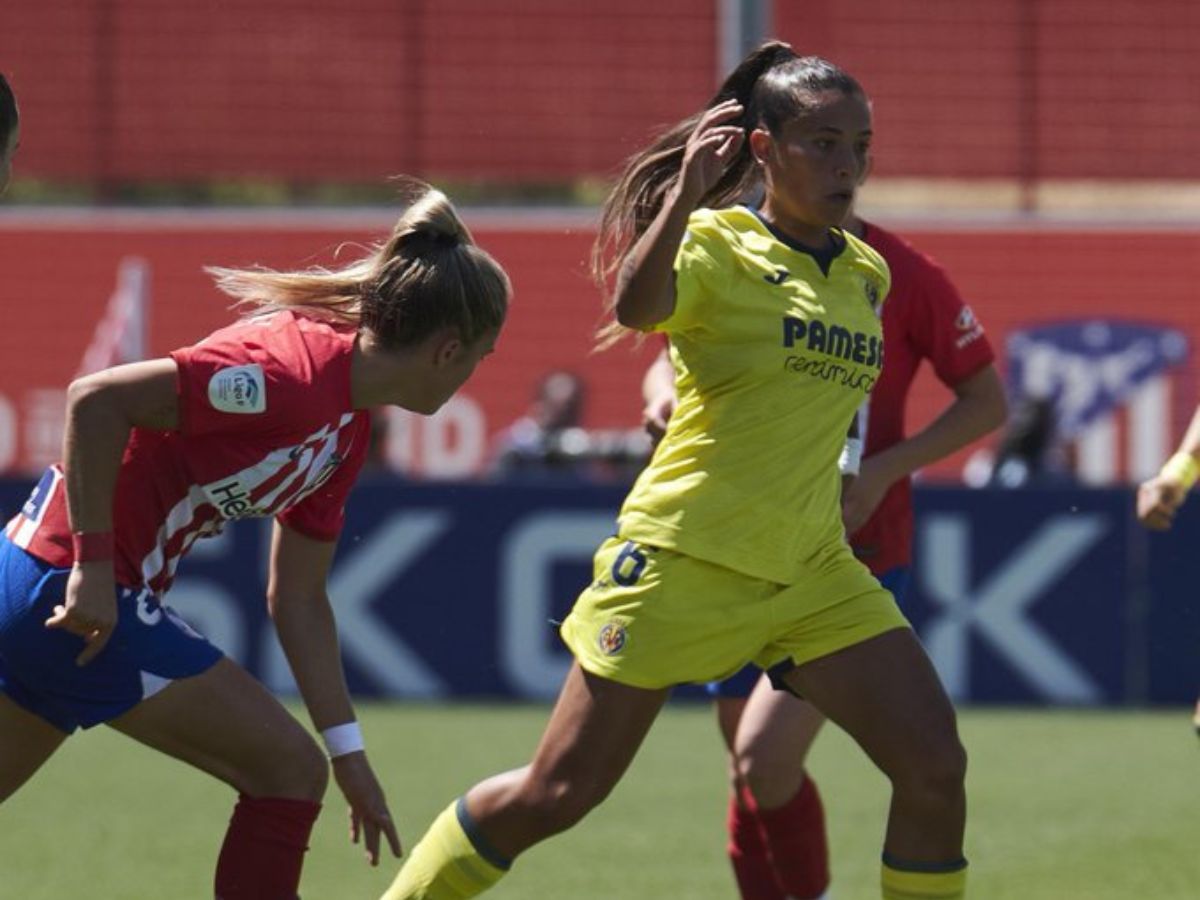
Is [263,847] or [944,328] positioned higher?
[944,328]

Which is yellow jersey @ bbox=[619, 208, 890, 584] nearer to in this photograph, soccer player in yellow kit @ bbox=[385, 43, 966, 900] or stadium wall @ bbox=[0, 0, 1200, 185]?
soccer player in yellow kit @ bbox=[385, 43, 966, 900]

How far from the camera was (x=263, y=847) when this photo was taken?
4844 millimetres

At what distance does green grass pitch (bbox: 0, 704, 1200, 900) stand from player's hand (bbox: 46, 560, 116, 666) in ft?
8.29

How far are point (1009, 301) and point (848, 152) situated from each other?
1202 centimetres

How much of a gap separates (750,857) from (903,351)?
133 cm

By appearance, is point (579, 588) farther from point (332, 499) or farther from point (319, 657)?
point (332, 499)

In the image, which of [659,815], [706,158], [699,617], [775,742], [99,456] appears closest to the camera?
[99,456]

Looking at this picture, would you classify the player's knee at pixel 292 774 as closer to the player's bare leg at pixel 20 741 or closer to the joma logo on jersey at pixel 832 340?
the player's bare leg at pixel 20 741

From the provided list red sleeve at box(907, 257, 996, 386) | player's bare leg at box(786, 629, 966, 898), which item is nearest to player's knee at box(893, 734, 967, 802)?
player's bare leg at box(786, 629, 966, 898)

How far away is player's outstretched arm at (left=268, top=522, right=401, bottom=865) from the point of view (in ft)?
16.7

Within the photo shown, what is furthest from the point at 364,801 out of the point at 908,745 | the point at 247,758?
the point at 908,745

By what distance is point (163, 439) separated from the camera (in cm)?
473

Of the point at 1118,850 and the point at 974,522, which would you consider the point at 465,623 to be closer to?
the point at 974,522

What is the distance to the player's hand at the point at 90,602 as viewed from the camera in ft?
14.9
